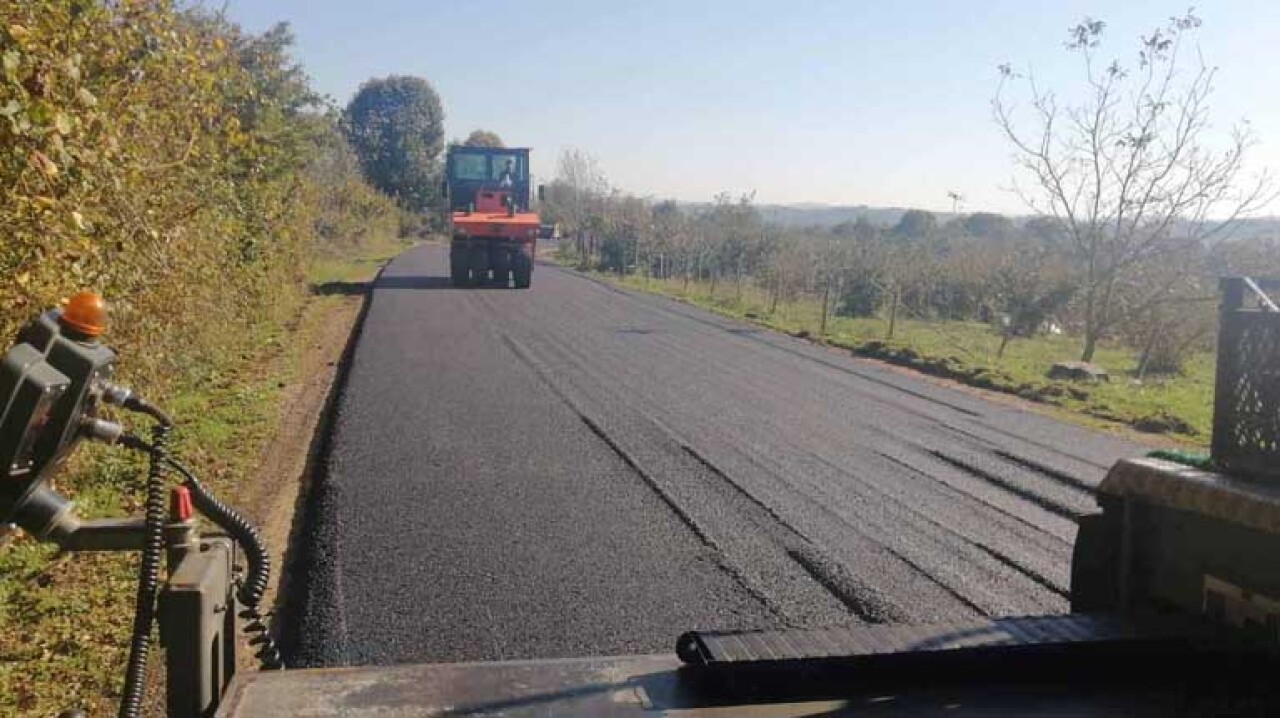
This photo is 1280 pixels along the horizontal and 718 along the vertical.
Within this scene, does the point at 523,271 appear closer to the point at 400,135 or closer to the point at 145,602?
the point at 145,602

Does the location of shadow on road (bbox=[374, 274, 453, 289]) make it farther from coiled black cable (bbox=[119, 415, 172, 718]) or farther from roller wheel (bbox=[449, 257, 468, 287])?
coiled black cable (bbox=[119, 415, 172, 718])

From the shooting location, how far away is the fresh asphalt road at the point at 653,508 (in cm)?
519

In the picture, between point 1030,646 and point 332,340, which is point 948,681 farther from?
point 332,340

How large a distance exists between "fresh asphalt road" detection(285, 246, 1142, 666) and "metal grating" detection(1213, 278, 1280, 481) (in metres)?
2.73

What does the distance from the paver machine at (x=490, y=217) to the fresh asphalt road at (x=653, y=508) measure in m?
12.1

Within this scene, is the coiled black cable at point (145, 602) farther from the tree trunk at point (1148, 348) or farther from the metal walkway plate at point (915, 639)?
the tree trunk at point (1148, 348)

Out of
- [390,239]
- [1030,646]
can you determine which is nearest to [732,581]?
[1030,646]

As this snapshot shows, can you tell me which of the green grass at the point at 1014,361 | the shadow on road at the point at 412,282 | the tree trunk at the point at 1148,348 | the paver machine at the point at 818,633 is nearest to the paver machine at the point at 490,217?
the shadow on road at the point at 412,282

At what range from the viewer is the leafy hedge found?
482 cm

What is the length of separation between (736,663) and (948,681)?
440 millimetres

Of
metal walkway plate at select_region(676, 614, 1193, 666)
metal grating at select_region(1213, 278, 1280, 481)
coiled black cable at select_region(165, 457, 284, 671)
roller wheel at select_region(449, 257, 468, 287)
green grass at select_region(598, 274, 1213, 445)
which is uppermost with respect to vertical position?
metal grating at select_region(1213, 278, 1280, 481)

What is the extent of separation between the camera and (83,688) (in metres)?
4.34

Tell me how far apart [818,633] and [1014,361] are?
17664mm

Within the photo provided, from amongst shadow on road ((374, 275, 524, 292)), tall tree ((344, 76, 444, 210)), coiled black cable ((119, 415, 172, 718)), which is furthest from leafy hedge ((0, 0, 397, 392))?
tall tree ((344, 76, 444, 210))
